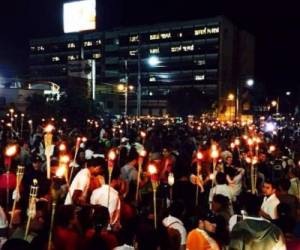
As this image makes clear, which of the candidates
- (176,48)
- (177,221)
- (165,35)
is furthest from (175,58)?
(177,221)

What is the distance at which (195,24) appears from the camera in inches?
4013

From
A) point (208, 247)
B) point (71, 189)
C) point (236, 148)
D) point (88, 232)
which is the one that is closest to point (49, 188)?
point (71, 189)

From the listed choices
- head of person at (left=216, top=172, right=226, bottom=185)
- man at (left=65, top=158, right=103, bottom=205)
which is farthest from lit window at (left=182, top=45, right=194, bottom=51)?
man at (left=65, top=158, right=103, bottom=205)

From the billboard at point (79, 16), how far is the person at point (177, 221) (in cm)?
4413

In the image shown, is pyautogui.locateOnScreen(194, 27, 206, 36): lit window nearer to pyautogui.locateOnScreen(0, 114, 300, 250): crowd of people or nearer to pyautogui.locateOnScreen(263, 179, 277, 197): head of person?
pyautogui.locateOnScreen(0, 114, 300, 250): crowd of people

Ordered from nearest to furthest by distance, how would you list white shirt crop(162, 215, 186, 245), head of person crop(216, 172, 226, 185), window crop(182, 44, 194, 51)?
white shirt crop(162, 215, 186, 245), head of person crop(216, 172, 226, 185), window crop(182, 44, 194, 51)

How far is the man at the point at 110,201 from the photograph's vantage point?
8008mm

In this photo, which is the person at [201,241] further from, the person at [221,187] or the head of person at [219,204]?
the person at [221,187]

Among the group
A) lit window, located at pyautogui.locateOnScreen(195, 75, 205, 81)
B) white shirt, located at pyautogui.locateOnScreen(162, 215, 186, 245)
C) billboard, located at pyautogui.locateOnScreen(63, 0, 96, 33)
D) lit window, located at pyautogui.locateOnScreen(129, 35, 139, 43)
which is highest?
lit window, located at pyautogui.locateOnScreen(129, 35, 139, 43)

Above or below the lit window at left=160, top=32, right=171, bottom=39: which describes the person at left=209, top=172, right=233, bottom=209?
below

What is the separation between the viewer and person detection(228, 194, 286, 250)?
5.23m

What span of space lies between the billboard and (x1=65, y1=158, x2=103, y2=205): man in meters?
41.8

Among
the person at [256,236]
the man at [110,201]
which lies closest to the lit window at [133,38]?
the man at [110,201]

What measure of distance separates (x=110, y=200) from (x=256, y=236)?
3328mm
